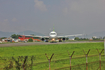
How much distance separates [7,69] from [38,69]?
227 inches

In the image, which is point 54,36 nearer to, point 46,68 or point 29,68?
point 46,68

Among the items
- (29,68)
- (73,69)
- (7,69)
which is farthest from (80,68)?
(7,69)

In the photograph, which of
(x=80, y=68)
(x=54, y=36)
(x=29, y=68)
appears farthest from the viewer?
(x=54, y=36)

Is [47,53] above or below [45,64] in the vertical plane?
above

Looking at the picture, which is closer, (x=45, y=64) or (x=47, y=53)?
(x=45, y=64)

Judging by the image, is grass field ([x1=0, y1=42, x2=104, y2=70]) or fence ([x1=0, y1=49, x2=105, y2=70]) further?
grass field ([x1=0, y1=42, x2=104, y2=70])

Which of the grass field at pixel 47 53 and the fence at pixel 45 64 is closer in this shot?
the fence at pixel 45 64

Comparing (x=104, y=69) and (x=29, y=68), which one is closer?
(x=29, y=68)

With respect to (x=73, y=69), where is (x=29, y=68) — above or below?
above

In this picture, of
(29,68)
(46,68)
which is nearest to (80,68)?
(46,68)

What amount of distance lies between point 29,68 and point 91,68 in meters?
8.13

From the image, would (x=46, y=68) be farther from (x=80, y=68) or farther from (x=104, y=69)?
(x=104, y=69)

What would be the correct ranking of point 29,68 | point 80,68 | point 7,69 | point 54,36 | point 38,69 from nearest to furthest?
point 7,69
point 29,68
point 38,69
point 80,68
point 54,36

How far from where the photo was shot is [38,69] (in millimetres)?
13609
